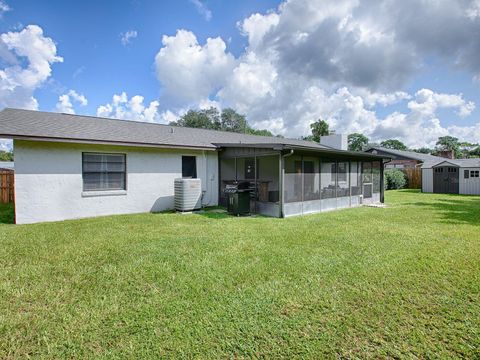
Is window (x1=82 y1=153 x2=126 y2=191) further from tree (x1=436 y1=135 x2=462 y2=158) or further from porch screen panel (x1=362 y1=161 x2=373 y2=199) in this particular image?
tree (x1=436 y1=135 x2=462 y2=158)

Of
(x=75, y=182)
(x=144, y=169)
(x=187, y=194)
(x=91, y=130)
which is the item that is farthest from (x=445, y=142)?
(x=75, y=182)

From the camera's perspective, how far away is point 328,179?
35.9 feet

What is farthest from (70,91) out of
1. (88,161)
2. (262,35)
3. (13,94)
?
(262,35)

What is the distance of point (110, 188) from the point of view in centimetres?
923

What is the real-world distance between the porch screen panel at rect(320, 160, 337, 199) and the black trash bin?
3.41 m

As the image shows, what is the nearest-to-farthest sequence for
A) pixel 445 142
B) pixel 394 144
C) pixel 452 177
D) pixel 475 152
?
1. pixel 452 177
2. pixel 475 152
3. pixel 445 142
4. pixel 394 144

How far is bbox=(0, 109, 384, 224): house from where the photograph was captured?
791 cm

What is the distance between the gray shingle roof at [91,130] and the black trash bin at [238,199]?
2.43 m

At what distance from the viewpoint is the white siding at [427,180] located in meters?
20.1

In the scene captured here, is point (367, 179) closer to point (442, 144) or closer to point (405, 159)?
point (405, 159)

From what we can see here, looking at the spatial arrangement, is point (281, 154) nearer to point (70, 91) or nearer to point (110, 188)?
point (110, 188)

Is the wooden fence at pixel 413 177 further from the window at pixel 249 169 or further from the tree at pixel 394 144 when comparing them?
the tree at pixel 394 144

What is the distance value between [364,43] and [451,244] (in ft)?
37.4

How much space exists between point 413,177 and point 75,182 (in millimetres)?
27143
